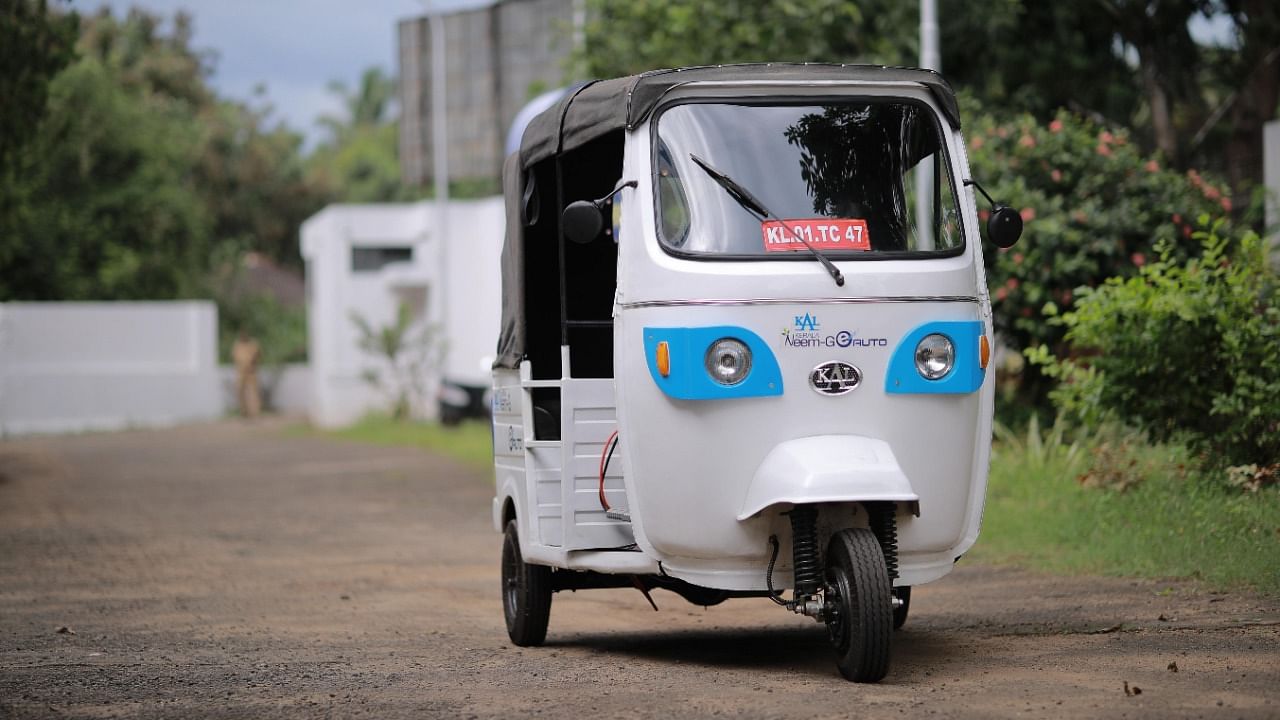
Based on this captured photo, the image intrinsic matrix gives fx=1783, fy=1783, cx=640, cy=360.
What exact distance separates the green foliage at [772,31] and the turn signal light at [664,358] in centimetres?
1233

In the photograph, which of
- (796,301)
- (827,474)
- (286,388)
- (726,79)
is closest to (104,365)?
(286,388)

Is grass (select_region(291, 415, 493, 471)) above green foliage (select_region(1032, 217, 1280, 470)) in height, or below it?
below

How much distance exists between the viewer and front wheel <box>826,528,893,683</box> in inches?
268

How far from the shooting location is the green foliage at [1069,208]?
15922mm

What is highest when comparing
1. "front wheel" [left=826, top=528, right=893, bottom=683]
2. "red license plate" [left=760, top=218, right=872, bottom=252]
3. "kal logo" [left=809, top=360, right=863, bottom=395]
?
"red license plate" [left=760, top=218, right=872, bottom=252]

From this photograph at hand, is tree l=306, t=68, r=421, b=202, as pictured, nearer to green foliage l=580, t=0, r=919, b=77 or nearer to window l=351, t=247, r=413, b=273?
window l=351, t=247, r=413, b=273

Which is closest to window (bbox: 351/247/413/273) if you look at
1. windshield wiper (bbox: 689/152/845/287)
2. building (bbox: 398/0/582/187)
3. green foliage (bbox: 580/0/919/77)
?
building (bbox: 398/0/582/187)

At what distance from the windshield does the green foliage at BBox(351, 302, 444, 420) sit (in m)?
26.7

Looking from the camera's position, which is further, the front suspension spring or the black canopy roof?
the black canopy roof

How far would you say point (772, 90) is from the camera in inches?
297

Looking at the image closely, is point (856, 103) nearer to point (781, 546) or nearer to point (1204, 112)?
point (781, 546)

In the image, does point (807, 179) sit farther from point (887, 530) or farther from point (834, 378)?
point (887, 530)

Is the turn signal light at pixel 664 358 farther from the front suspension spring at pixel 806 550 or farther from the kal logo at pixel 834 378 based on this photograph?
the front suspension spring at pixel 806 550

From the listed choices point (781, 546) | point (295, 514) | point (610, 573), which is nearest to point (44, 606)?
point (610, 573)
